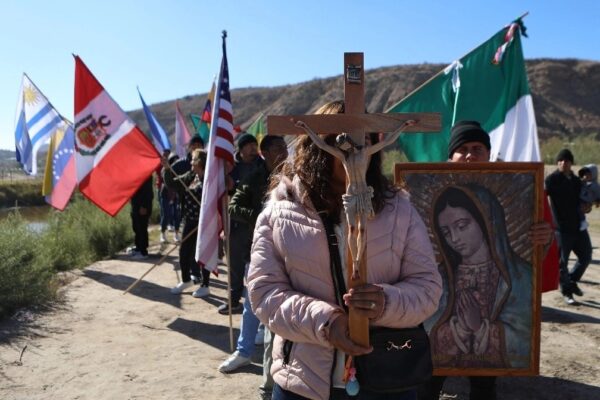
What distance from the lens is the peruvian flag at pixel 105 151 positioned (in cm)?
680

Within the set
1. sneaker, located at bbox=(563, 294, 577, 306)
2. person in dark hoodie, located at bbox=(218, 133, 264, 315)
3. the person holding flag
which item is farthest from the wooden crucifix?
sneaker, located at bbox=(563, 294, 577, 306)

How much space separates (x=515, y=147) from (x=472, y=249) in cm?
270

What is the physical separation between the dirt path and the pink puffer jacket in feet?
7.81

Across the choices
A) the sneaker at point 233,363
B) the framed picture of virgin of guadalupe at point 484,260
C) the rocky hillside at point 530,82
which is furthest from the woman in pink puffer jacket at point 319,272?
the rocky hillside at point 530,82

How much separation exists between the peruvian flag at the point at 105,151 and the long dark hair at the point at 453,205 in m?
4.22

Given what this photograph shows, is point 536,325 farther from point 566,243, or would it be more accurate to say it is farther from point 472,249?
point 566,243

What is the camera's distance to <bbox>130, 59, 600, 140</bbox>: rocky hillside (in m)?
58.2

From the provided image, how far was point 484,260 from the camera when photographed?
11.2 feet

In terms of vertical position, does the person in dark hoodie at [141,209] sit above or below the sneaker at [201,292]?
above

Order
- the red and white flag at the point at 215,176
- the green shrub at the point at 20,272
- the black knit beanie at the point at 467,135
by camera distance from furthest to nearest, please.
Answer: the green shrub at the point at 20,272 < the red and white flag at the point at 215,176 < the black knit beanie at the point at 467,135

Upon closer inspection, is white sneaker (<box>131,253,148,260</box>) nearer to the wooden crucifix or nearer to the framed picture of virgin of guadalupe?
the framed picture of virgin of guadalupe

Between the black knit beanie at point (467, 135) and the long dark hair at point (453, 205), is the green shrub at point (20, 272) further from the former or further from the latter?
the black knit beanie at point (467, 135)

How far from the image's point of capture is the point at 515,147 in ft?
18.7

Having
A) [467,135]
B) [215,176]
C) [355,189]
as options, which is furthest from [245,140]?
[355,189]
